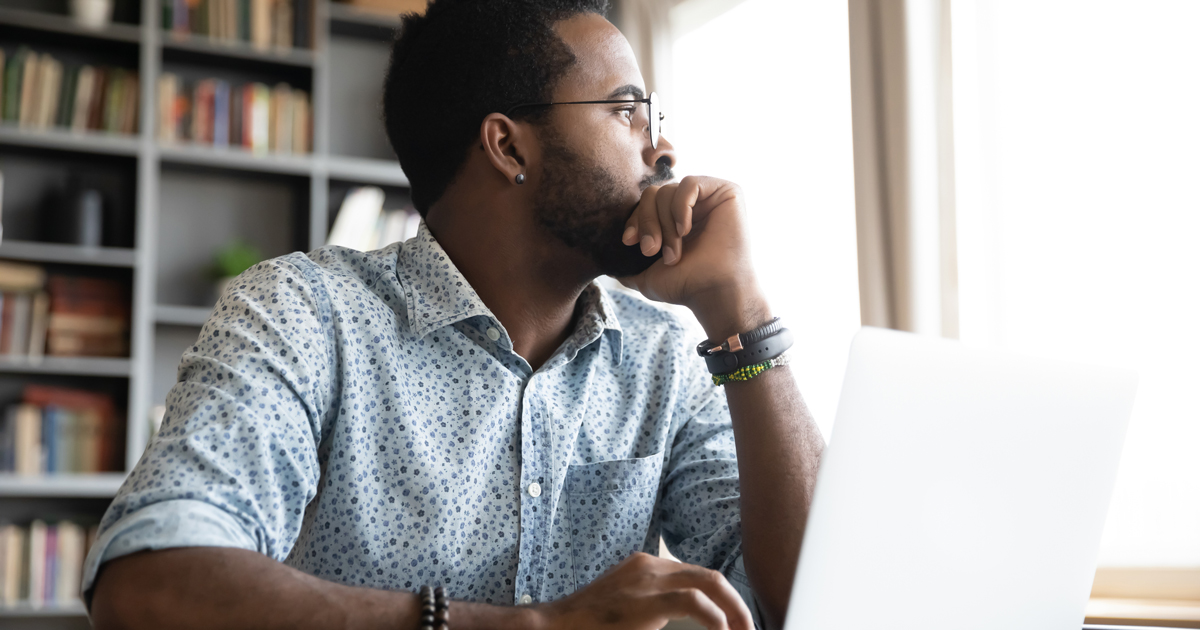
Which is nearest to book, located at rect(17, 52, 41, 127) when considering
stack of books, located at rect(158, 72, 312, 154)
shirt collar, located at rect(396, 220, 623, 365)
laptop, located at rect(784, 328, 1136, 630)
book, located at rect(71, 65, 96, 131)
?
book, located at rect(71, 65, 96, 131)

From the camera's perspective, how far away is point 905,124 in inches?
73.6

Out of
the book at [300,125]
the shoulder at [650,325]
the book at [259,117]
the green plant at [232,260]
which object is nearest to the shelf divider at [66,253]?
the green plant at [232,260]

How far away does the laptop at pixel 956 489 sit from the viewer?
0.60m

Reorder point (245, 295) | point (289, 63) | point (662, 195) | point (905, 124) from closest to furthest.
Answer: point (245, 295), point (662, 195), point (905, 124), point (289, 63)

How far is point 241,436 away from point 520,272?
0.53 metres

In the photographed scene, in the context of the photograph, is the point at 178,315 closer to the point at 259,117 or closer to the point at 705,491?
the point at 259,117

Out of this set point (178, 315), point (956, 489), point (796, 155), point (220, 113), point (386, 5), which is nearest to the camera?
point (956, 489)

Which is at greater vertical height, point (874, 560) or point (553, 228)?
point (553, 228)

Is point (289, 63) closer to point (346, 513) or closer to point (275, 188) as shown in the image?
point (275, 188)

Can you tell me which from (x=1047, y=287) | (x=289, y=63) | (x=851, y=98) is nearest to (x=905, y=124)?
(x=851, y=98)

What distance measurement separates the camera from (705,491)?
48.9 inches

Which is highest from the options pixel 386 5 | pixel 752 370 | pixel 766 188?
pixel 386 5

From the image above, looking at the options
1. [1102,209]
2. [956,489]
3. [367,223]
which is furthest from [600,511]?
[367,223]

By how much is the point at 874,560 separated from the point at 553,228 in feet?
2.56
